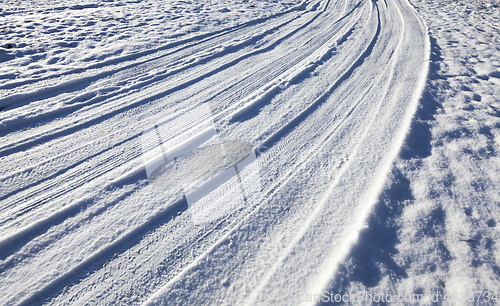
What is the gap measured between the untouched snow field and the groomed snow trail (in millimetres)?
15

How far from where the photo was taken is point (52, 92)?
142 inches

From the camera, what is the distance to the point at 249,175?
2.45 meters

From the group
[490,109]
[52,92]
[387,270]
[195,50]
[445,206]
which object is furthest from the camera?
[195,50]

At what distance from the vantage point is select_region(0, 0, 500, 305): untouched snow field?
1725 millimetres

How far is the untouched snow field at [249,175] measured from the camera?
1.72 m

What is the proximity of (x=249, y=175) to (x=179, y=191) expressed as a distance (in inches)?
25.4

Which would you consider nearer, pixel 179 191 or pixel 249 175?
pixel 179 191

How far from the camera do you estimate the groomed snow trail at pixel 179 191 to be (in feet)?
5.75

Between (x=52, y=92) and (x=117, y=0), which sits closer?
(x=52, y=92)

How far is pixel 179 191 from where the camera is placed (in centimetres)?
230

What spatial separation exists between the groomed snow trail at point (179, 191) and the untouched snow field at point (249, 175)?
0.6 inches

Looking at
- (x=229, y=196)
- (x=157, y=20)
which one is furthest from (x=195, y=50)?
(x=229, y=196)

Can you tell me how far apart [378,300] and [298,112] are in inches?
85.9

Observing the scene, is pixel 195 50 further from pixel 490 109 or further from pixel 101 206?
pixel 490 109
